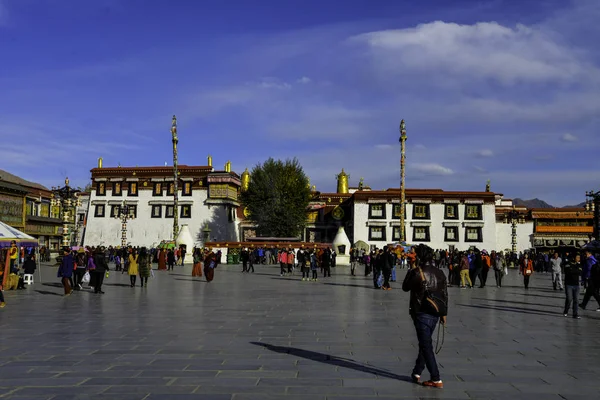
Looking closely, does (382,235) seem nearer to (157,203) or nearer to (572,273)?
(157,203)

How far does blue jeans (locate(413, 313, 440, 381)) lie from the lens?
21.3 ft

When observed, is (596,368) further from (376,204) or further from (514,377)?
(376,204)

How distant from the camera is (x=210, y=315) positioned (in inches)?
518

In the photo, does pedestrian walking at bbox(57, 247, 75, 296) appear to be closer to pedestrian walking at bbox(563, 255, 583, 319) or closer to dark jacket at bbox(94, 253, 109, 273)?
dark jacket at bbox(94, 253, 109, 273)

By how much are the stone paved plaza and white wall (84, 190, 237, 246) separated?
51.8 metres

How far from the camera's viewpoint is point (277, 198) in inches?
2409

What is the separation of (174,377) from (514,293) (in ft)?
55.5

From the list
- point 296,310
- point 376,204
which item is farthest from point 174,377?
point 376,204

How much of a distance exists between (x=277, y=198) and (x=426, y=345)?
180 ft

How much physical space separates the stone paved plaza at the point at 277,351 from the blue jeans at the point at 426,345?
23cm

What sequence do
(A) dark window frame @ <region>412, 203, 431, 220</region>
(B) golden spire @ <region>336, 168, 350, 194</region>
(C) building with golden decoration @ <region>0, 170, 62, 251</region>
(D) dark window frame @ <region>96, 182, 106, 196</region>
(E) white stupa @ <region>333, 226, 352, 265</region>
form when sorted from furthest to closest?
(B) golden spire @ <region>336, 168, 350, 194</region>
(D) dark window frame @ <region>96, 182, 106, 196</region>
(A) dark window frame @ <region>412, 203, 431, 220</region>
(C) building with golden decoration @ <region>0, 170, 62, 251</region>
(E) white stupa @ <region>333, 226, 352, 265</region>

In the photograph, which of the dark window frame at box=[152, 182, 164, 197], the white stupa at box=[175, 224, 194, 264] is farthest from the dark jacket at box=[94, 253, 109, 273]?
the dark window frame at box=[152, 182, 164, 197]

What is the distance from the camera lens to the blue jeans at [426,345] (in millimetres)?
6480

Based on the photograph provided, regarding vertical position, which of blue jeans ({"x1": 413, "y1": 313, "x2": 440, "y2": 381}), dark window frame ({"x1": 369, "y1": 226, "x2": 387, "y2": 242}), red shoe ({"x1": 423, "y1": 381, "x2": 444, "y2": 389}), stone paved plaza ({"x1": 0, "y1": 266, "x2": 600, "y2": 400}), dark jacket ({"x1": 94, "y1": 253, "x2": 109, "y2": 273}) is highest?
dark window frame ({"x1": 369, "y1": 226, "x2": 387, "y2": 242})
